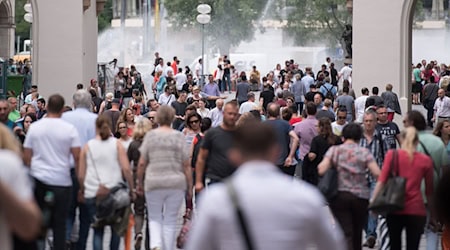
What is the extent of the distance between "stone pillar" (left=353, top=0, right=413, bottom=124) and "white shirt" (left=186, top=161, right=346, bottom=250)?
80.2ft

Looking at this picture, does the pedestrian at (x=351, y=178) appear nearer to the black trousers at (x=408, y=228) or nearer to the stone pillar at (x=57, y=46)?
the black trousers at (x=408, y=228)

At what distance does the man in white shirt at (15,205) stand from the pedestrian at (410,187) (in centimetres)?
527

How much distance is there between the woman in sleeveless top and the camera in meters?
12.4

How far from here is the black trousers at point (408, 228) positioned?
11.5 meters

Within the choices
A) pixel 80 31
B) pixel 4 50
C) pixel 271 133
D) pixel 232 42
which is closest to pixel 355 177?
pixel 271 133

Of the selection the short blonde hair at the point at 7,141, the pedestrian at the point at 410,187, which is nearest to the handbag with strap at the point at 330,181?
the pedestrian at the point at 410,187

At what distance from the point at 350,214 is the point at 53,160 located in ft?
9.30

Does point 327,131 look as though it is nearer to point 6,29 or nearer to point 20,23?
point 6,29

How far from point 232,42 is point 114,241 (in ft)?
249

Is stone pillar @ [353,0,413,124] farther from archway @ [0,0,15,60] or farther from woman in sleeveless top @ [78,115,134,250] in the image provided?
archway @ [0,0,15,60]

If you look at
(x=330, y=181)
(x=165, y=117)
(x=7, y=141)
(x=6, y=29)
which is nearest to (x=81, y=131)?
(x=165, y=117)

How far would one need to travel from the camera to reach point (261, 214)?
6.29m

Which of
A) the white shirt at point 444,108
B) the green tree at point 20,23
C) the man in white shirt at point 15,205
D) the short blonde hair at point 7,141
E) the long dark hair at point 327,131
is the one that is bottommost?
the white shirt at point 444,108

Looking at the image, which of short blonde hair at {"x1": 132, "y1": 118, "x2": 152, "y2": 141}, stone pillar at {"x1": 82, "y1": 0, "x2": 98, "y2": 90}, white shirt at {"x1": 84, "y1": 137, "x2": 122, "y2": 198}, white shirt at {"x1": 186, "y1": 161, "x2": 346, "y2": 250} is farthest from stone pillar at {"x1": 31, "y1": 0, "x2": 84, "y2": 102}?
white shirt at {"x1": 186, "y1": 161, "x2": 346, "y2": 250}
